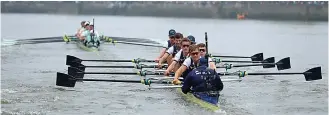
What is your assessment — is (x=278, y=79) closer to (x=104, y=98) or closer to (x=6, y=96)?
(x=104, y=98)

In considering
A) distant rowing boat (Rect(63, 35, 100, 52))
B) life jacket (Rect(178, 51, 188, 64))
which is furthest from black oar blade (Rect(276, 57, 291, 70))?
distant rowing boat (Rect(63, 35, 100, 52))

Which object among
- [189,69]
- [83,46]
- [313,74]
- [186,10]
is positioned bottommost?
[186,10]

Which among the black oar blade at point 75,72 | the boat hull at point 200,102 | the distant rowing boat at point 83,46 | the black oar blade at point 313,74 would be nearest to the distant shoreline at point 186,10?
the distant rowing boat at point 83,46

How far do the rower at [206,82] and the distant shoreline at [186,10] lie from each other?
8382cm

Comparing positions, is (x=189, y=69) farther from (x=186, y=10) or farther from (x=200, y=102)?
(x=186, y=10)

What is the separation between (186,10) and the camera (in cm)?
11881

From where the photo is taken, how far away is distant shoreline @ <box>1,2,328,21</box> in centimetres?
9894

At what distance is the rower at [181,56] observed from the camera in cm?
1705

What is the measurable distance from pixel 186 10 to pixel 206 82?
10458cm

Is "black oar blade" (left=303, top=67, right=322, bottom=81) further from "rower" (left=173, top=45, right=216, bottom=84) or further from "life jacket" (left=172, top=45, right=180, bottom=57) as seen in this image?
"rower" (left=173, top=45, right=216, bottom=84)

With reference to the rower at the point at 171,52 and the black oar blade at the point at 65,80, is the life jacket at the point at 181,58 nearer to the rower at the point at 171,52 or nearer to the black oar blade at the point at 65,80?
the rower at the point at 171,52

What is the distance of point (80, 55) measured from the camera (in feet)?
98.6

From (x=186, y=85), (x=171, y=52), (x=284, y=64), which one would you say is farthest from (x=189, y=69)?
(x=284, y=64)

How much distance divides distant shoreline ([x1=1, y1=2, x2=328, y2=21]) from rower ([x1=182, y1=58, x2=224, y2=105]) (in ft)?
275
